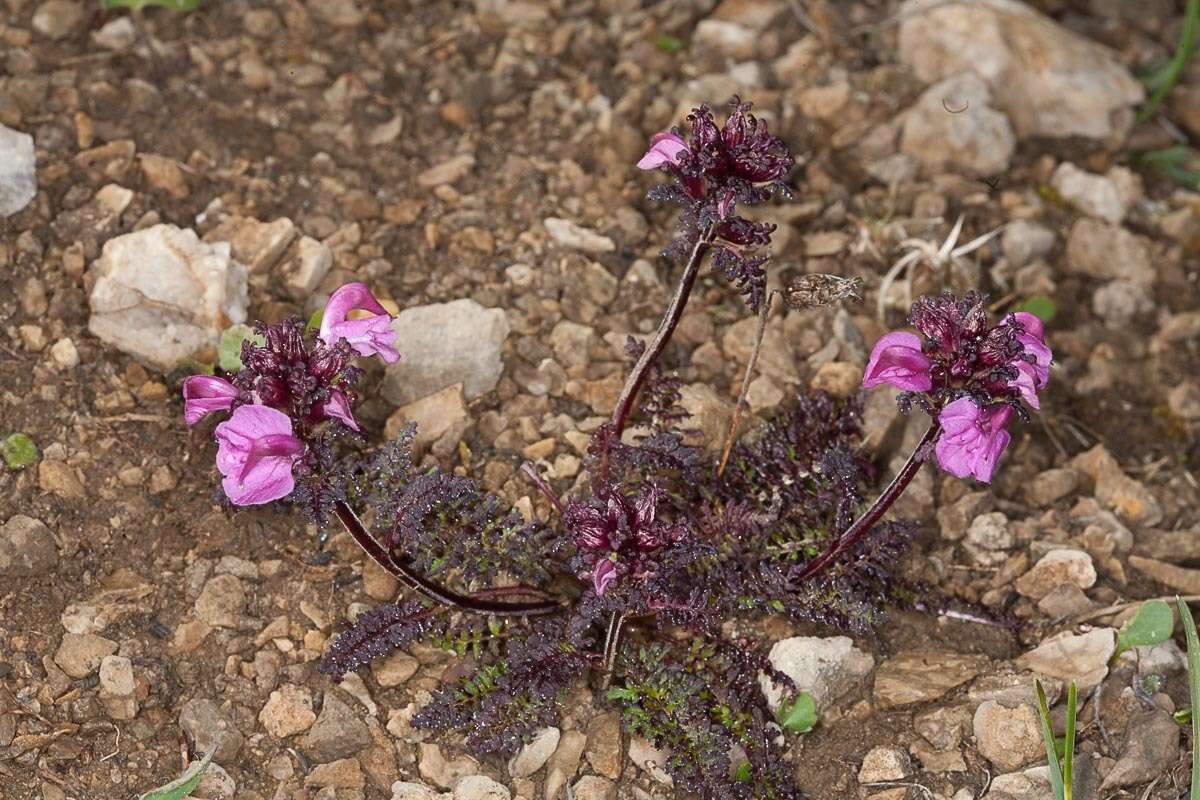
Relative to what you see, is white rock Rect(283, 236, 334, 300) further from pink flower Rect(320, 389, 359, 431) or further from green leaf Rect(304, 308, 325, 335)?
pink flower Rect(320, 389, 359, 431)

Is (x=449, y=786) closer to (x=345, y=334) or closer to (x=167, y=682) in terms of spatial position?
(x=167, y=682)

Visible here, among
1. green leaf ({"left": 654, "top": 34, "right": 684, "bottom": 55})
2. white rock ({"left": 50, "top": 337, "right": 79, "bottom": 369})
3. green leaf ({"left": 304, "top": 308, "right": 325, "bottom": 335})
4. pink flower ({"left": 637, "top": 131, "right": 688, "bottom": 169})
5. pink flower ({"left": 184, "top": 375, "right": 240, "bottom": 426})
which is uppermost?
pink flower ({"left": 637, "top": 131, "right": 688, "bottom": 169})

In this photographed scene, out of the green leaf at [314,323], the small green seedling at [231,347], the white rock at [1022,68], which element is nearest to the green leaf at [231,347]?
the small green seedling at [231,347]

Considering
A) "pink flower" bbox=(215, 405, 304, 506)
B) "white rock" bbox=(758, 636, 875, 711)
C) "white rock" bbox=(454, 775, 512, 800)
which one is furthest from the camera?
"white rock" bbox=(758, 636, 875, 711)

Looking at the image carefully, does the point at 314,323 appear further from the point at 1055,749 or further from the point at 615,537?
the point at 1055,749

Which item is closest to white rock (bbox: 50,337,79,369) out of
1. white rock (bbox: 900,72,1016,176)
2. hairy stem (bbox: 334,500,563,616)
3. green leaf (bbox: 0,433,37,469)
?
green leaf (bbox: 0,433,37,469)

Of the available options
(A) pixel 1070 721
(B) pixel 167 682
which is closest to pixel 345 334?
(B) pixel 167 682

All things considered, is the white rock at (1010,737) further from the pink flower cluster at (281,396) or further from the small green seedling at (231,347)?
the small green seedling at (231,347)
